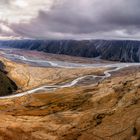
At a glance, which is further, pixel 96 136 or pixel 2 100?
pixel 2 100

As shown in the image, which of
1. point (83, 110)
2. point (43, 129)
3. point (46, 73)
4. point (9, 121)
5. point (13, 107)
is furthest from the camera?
point (46, 73)

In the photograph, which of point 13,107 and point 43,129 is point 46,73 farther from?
point 43,129

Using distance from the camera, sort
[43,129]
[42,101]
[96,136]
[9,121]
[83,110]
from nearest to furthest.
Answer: [96,136] < [43,129] < [9,121] < [83,110] < [42,101]

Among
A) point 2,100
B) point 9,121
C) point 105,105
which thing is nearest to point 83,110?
point 105,105

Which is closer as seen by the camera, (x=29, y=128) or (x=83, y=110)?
(x=29, y=128)

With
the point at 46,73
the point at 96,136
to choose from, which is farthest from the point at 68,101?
the point at 46,73

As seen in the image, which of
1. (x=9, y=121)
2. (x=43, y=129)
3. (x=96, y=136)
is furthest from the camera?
(x=9, y=121)

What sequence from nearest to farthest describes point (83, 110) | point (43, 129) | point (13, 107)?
1. point (43, 129)
2. point (83, 110)
3. point (13, 107)

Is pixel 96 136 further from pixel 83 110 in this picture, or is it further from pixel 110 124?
pixel 83 110

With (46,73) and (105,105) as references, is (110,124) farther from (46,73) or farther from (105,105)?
(46,73)
